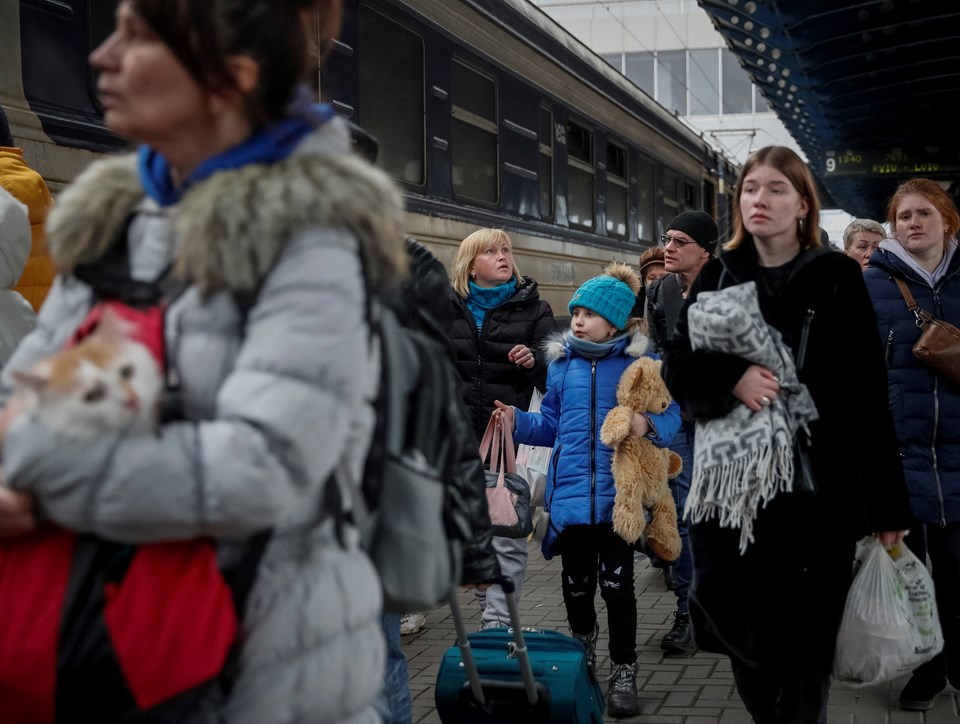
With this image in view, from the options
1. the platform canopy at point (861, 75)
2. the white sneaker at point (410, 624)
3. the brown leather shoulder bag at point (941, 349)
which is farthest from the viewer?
the platform canopy at point (861, 75)

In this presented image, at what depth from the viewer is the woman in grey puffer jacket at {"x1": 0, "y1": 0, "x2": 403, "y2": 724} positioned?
4.86ft

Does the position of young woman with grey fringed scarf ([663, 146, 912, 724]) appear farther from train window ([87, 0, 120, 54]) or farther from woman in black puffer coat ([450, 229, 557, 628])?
train window ([87, 0, 120, 54])

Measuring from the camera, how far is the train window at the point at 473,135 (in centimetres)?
805

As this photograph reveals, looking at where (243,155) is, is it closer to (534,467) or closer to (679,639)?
(534,467)

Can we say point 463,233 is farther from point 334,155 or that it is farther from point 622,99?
point 334,155

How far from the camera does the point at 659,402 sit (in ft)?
15.4

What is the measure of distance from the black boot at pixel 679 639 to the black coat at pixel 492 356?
1.17 meters

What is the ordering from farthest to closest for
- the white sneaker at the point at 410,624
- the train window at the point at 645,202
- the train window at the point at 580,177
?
1. the train window at the point at 645,202
2. the train window at the point at 580,177
3. the white sneaker at the point at 410,624

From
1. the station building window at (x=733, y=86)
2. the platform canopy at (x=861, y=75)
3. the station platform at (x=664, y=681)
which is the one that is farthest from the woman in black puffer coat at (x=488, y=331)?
the station building window at (x=733, y=86)

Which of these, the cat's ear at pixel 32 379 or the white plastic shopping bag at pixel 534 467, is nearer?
the cat's ear at pixel 32 379

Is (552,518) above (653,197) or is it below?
below

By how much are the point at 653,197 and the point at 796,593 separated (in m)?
11.7

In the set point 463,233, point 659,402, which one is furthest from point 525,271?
point 659,402

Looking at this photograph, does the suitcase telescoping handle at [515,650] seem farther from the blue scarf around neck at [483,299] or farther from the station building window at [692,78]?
the station building window at [692,78]
